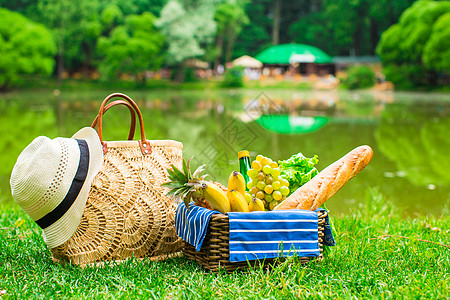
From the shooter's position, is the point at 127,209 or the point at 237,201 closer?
the point at 237,201

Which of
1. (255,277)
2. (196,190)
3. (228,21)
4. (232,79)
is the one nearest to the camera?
(255,277)

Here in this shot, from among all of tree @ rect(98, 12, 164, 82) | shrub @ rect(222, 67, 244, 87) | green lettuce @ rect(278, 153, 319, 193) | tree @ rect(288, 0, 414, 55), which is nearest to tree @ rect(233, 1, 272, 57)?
tree @ rect(288, 0, 414, 55)

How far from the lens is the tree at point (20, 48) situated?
76.5 ft

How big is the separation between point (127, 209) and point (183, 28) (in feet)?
88.2

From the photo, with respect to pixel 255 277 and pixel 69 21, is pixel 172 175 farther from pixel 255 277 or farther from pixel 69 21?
pixel 69 21

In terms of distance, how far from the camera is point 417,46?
905 inches

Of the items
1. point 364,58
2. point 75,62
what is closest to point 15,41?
point 75,62

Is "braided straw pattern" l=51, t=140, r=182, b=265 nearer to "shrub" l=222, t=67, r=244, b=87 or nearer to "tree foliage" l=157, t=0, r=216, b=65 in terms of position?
"tree foliage" l=157, t=0, r=216, b=65

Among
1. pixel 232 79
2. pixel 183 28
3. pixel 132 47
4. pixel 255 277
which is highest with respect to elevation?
pixel 183 28

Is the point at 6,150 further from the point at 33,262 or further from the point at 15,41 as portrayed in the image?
the point at 15,41

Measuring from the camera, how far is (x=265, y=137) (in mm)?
7801

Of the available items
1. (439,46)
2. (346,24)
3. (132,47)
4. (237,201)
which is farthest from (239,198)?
(346,24)

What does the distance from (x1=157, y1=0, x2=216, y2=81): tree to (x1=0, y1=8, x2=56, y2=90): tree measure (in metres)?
6.71

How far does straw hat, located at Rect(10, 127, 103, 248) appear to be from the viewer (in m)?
2.07
